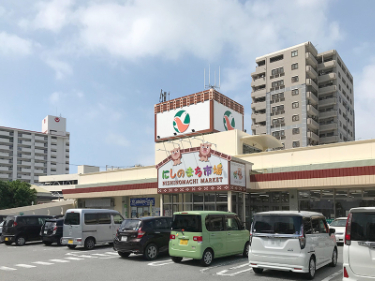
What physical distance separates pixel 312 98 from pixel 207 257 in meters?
56.9

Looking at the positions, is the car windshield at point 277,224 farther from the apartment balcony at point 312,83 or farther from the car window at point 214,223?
the apartment balcony at point 312,83

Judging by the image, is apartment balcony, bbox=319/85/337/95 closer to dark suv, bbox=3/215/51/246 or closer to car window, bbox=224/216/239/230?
dark suv, bbox=3/215/51/246

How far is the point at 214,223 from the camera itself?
40.0 feet

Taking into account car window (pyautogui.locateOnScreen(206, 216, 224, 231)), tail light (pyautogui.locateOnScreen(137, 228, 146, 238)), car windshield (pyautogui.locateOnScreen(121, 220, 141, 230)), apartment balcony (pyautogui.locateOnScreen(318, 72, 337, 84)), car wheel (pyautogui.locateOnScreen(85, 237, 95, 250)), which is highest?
apartment balcony (pyautogui.locateOnScreen(318, 72, 337, 84))

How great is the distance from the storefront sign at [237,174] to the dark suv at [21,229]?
37.4 ft

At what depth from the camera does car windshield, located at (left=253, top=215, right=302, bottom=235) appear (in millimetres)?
9640

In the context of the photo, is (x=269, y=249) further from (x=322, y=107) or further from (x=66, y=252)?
(x=322, y=107)

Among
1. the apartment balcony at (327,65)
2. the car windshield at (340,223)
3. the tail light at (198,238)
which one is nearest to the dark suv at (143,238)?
the tail light at (198,238)

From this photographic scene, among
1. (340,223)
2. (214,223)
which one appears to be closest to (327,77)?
(340,223)

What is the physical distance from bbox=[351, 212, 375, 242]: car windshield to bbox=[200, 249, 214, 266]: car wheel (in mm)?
5234

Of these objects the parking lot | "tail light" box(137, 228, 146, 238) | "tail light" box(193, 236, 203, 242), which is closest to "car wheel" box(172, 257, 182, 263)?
the parking lot

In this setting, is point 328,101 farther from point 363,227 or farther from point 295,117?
point 363,227

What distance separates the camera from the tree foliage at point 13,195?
52219 mm

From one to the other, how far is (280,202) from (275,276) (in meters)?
13.2
